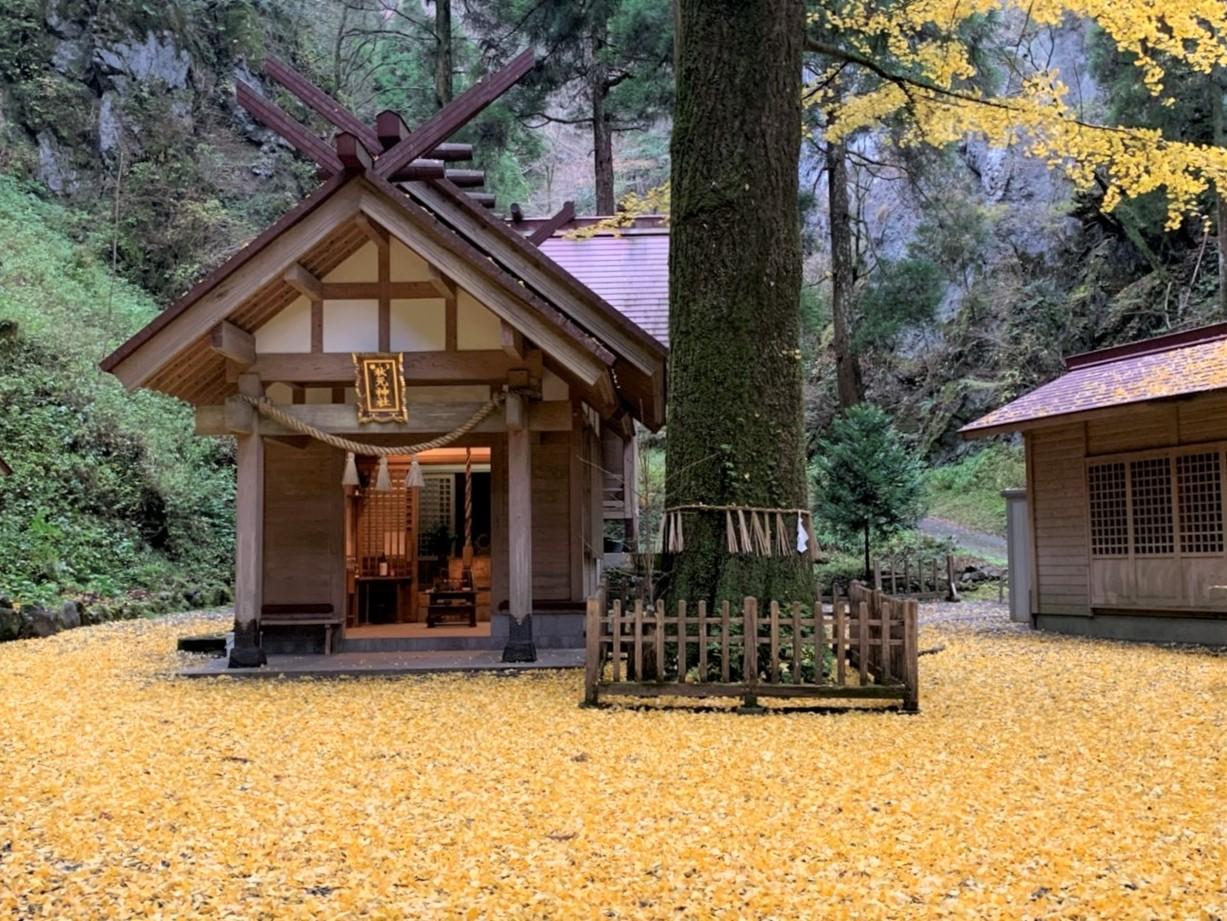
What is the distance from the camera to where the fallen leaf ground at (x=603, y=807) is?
11.3ft

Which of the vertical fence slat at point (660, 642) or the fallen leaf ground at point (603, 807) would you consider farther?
the vertical fence slat at point (660, 642)

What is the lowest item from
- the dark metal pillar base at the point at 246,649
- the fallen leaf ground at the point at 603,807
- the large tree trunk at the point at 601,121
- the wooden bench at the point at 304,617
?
the fallen leaf ground at the point at 603,807

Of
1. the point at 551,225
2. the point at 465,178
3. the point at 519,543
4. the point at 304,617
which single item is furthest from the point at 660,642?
the point at 551,225

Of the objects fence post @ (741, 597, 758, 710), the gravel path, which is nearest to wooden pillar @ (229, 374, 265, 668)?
fence post @ (741, 597, 758, 710)

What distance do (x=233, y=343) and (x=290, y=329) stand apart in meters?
0.74

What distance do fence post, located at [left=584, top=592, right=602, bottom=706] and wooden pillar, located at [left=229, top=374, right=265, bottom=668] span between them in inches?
152

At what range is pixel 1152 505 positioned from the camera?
11984mm

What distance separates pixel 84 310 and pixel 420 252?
15.9 metres

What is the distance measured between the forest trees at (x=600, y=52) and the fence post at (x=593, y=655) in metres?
14.4

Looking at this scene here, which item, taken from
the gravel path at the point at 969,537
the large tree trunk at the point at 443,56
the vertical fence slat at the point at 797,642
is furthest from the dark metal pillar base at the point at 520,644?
the gravel path at the point at 969,537

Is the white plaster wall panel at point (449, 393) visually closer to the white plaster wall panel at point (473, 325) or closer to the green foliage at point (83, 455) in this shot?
the white plaster wall panel at point (473, 325)

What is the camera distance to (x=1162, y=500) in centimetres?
1186

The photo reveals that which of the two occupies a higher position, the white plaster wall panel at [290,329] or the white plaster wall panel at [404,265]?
the white plaster wall panel at [404,265]

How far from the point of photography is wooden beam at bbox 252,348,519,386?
9.56 metres
